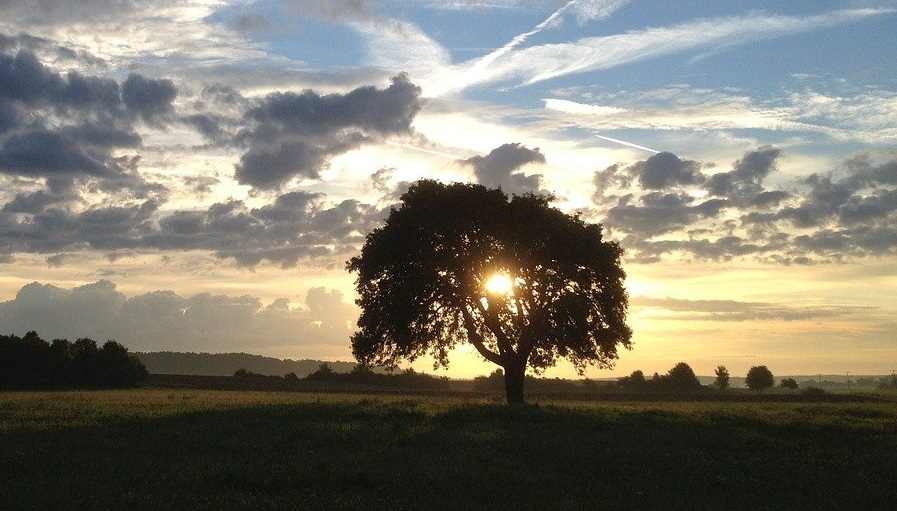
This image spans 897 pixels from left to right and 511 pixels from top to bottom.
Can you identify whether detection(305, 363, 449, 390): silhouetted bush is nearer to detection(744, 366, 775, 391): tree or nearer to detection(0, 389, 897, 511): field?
detection(744, 366, 775, 391): tree

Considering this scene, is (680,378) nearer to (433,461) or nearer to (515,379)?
(515,379)

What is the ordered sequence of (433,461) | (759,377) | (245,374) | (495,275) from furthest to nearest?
1. (759,377)
2. (245,374)
3. (495,275)
4. (433,461)

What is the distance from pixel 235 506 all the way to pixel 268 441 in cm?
1089

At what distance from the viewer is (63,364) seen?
88.8 m

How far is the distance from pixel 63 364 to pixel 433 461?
79.5 m

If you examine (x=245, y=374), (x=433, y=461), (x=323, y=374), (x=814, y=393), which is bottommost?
(x=433, y=461)

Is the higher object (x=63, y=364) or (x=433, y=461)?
(x=63, y=364)

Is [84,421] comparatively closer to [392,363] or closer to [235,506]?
[235,506]

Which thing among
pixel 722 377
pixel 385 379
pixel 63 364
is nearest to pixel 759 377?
pixel 722 377

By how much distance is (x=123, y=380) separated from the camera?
295 ft

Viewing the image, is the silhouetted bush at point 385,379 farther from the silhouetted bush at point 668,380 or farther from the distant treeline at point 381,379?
the silhouetted bush at point 668,380

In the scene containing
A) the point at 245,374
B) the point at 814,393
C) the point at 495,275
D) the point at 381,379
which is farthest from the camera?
the point at 245,374

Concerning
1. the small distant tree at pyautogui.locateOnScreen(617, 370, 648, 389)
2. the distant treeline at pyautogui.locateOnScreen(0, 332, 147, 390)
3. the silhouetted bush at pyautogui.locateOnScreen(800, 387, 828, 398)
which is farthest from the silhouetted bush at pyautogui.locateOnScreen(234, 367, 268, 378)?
the silhouetted bush at pyautogui.locateOnScreen(800, 387, 828, 398)

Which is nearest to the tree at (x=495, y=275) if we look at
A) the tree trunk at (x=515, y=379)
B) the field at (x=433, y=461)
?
the tree trunk at (x=515, y=379)
